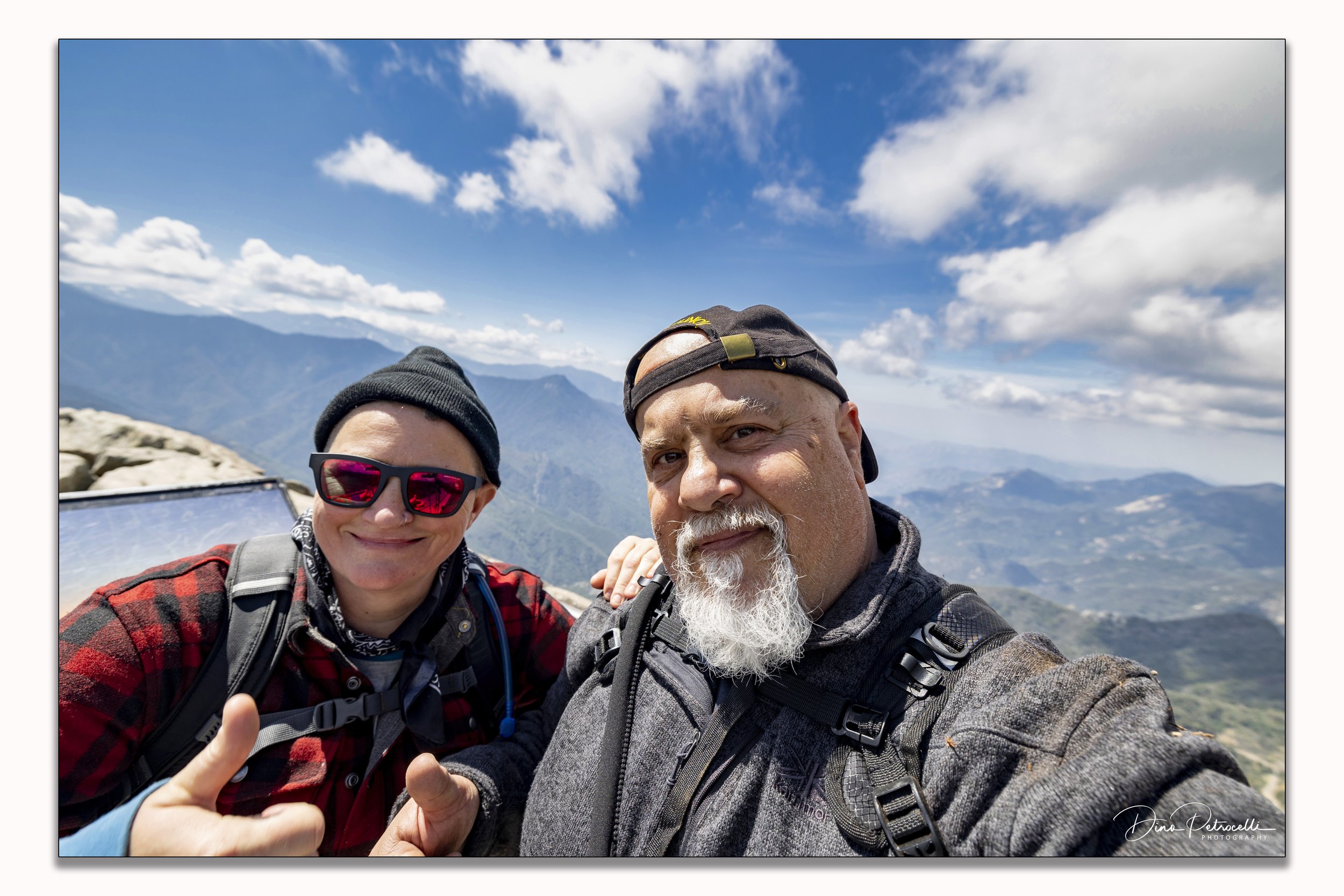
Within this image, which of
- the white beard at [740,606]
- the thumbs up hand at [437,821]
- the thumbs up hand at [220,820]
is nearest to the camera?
the thumbs up hand at [220,820]

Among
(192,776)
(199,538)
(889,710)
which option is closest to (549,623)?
(192,776)

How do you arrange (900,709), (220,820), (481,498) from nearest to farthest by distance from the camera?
(220,820) → (900,709) → (481,498)

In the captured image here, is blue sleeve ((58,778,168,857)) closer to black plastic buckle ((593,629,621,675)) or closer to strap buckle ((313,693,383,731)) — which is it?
strap buckle ((313,693,383,731))

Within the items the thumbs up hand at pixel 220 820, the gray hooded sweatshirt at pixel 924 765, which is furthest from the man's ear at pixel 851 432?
the thumbs up hand at pixel 220 820

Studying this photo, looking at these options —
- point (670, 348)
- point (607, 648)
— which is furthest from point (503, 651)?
point (670, 348)

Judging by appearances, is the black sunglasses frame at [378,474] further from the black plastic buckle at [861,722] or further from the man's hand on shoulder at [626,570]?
the black plastic buckle at [861,722]

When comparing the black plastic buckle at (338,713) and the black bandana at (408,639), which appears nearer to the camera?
the black plastic buckle at (338,713)

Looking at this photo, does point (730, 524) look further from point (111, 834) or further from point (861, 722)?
point (111, 834)
